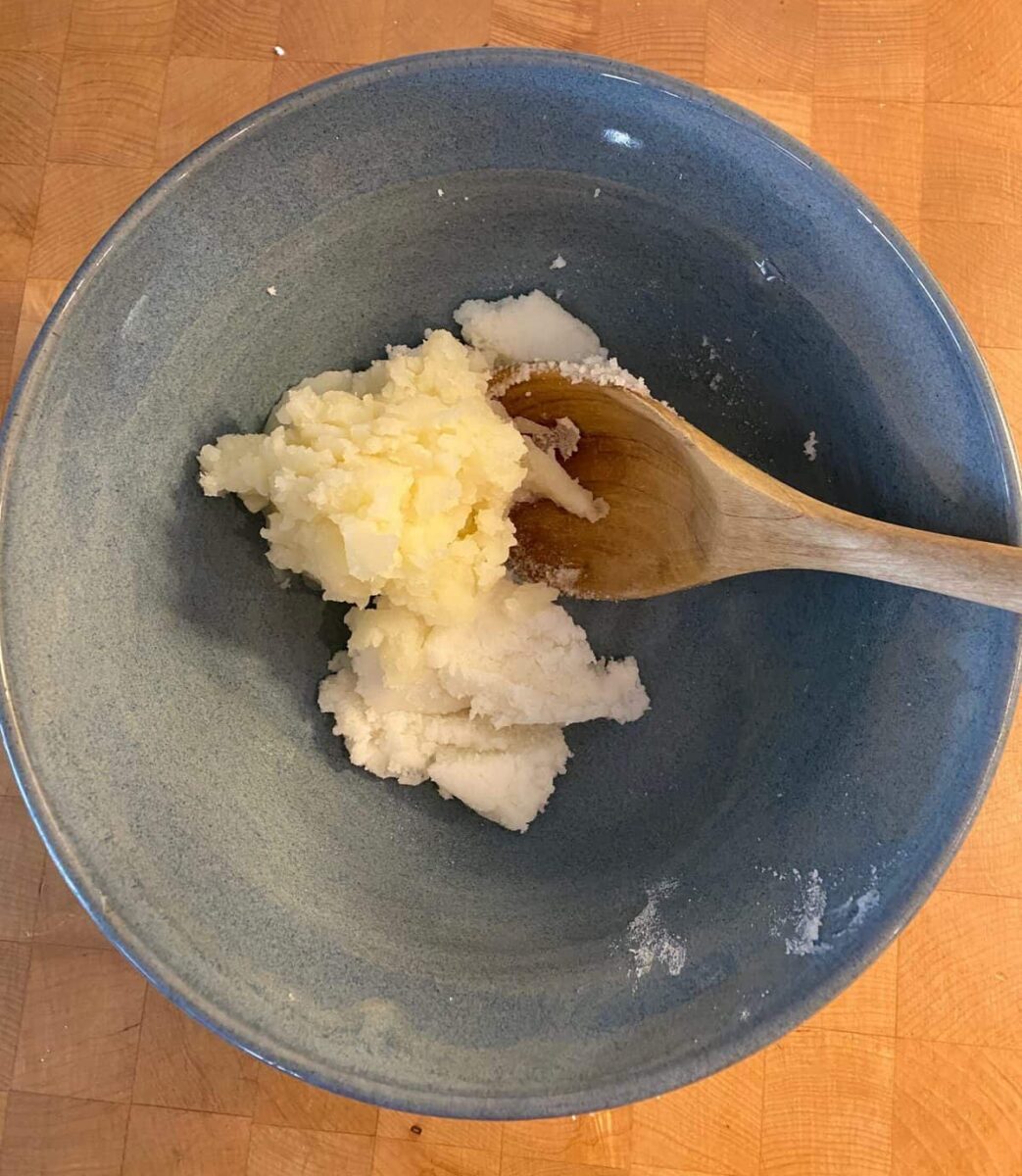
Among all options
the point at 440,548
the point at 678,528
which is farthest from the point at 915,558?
the point at 440,548

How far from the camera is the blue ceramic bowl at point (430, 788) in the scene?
822 millimetres

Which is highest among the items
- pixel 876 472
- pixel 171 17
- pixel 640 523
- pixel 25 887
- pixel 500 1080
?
pixel 171 17

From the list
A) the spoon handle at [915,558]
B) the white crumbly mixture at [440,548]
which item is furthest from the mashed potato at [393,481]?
the spoon handle at [915,558]

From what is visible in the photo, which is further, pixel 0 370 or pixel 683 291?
pixel 0 370

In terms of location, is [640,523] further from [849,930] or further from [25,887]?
[25,887]

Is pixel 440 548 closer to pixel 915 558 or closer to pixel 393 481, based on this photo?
pixel 393 481

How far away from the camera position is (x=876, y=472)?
0.89 metres

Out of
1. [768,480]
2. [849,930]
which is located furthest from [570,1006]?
[768,480]

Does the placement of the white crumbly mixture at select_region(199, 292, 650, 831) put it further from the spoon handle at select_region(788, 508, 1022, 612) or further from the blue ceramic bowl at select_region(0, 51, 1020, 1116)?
the spoon handle at select_region(788, 508, 1022, 612)

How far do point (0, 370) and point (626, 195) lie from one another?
644 mm

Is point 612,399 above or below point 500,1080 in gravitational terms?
above

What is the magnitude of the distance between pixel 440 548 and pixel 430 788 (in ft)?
0.85

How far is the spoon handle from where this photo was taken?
76 centimetres

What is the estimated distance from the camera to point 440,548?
873 mm
